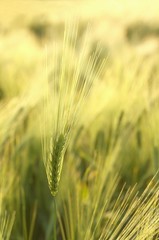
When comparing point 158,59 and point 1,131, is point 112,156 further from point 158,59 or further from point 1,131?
point 158,59

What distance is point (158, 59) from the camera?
192 centimetres

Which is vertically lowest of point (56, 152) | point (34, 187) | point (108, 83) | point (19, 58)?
point (19, 58)

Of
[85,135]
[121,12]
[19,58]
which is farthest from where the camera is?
[121,12]

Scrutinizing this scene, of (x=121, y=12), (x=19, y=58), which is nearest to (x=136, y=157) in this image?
(x=19, y=58)

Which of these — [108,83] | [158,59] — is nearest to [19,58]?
[158,59]

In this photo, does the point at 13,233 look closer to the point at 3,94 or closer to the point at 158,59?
the point at 3,94

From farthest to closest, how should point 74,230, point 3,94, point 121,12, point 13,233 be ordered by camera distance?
1. point 121,12
2. point 3,94
3. point 13,233
4. point 74,230

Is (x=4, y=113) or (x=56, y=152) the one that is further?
(x=4, y=113)

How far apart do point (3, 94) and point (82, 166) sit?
65 centimetres

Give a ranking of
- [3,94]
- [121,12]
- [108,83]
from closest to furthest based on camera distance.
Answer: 1. [108,83]
2. [3,94]
3. [121,12]

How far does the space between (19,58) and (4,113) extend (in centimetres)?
143

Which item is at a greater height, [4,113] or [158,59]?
[4,113]

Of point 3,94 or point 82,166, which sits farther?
point 3,94

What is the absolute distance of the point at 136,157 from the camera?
4.21 ft
